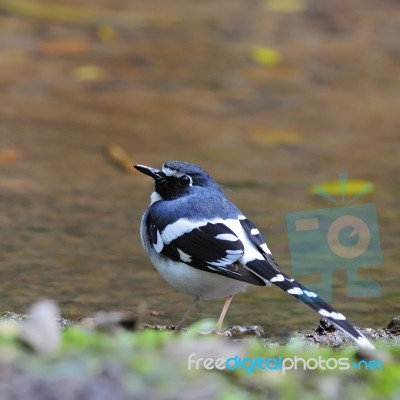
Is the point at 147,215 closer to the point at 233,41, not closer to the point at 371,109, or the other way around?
the point at 371,109

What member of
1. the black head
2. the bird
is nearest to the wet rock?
the bird

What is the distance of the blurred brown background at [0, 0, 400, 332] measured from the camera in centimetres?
603

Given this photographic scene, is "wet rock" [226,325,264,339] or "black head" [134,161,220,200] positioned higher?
"black head" [134,161,220,200]

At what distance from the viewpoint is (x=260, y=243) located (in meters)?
4.76

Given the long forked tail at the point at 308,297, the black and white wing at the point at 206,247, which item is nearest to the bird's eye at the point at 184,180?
the black and white wing at the point at 206,247

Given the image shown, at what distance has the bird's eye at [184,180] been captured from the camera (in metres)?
5.11

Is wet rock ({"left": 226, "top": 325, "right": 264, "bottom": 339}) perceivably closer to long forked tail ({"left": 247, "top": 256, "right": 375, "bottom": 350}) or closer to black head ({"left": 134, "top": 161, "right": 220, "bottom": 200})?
long forked tail ({"left": 247, "top": 256, "right": 375, "bottom": 350})

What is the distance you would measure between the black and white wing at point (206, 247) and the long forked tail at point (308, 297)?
0.14 feet

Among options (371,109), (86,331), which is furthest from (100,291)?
(371,109)

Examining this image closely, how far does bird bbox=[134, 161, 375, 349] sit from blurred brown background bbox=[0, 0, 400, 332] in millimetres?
600

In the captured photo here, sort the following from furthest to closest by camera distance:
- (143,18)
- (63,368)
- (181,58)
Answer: (143,18) < (181,58) < (63,368)

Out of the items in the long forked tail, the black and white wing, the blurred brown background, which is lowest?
the blurred brown background

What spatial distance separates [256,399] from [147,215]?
6.13 ft

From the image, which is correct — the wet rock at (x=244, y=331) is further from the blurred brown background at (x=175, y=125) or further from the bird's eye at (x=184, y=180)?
the bird's eye at (x=184, y=180)
